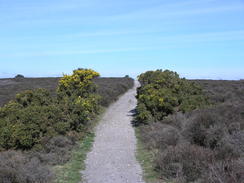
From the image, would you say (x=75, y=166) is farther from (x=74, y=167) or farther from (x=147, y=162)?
(x=147, y=162)

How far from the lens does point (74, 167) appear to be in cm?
830

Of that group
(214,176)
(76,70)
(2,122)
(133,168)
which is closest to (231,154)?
(214,176)

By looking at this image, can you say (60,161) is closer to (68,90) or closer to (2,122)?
(2,122)

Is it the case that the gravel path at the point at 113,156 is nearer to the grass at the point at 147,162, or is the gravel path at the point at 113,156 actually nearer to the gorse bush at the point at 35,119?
the grass at the point at 147,162

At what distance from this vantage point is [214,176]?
215 inches

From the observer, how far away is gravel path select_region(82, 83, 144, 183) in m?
7.46

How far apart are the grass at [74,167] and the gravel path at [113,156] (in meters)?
0.19

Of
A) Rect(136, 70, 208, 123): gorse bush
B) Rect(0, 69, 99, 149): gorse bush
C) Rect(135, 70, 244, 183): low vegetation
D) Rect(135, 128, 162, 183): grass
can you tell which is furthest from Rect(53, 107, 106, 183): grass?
Rect(136, 70, 208, 123): gorse bush

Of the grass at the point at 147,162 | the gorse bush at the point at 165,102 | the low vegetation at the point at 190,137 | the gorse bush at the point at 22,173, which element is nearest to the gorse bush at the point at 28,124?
the gorse bush at the point at 22,173

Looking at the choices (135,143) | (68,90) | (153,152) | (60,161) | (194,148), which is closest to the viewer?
(194,148)

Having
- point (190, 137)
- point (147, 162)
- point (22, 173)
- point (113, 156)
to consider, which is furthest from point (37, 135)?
point (190, 137)

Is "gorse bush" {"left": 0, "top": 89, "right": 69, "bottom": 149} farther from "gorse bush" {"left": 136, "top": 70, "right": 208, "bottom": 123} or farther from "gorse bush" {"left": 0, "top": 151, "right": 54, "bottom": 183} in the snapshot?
"gorse bush" {"left": 136, "top": 70, "right": 208, "bottom": 123}

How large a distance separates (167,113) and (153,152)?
20.2 ft

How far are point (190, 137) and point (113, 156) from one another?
2.69 meters
